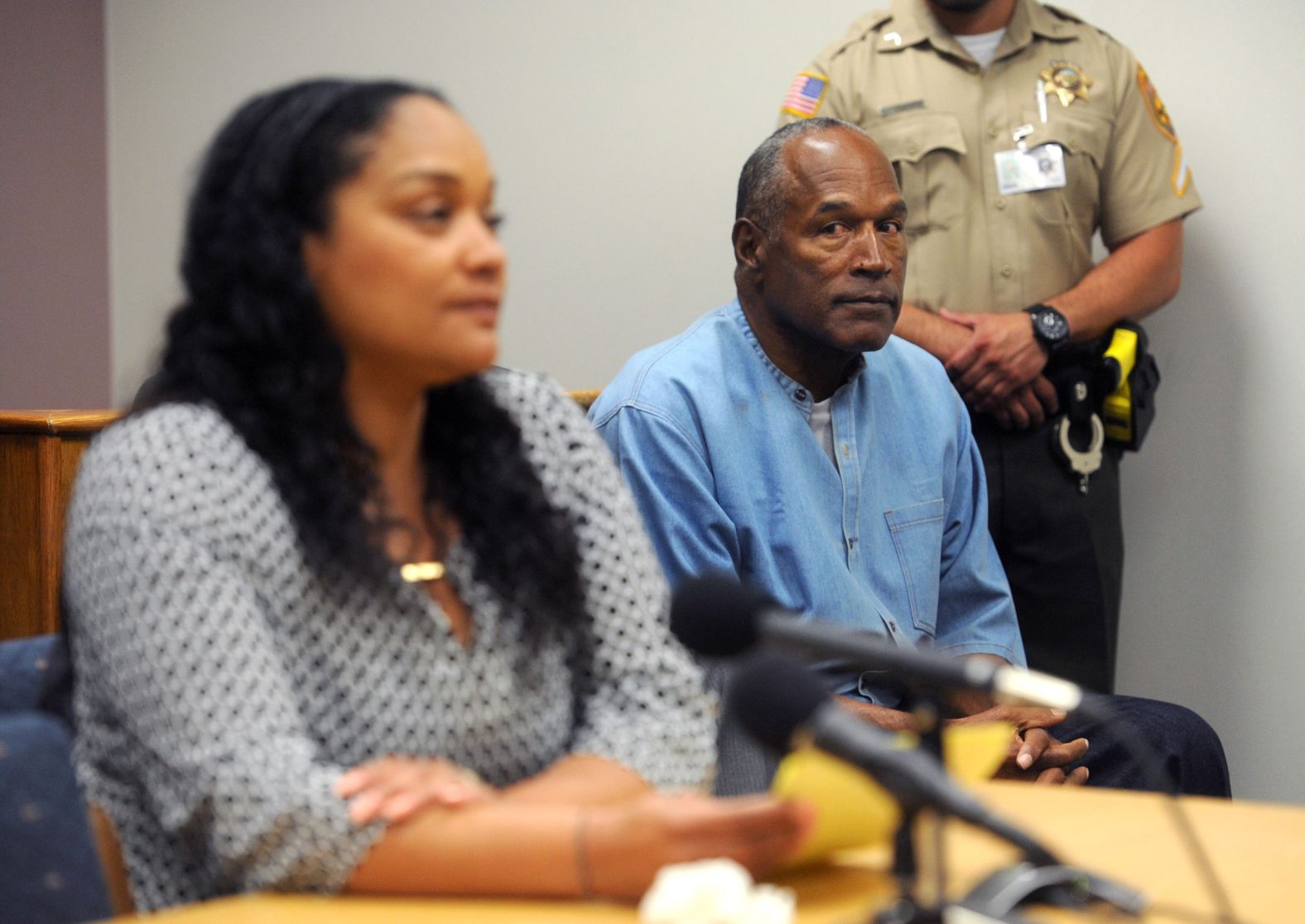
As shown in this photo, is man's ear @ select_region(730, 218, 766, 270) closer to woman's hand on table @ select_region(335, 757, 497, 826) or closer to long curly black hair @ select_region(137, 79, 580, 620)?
long curly black hair @ select_region(137, 79, 580, 620)

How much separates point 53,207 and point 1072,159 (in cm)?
282

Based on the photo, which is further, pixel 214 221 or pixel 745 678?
pixel 214 221

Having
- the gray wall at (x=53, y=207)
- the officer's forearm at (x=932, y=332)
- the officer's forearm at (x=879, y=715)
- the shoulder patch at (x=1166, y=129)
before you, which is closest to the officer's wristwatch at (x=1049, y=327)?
the officer's forearm at (x=932, y=332)

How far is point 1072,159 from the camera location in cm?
304

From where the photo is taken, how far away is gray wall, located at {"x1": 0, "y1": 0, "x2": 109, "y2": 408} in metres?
4.03

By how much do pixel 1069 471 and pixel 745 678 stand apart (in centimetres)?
219

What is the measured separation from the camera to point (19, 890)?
990 mm

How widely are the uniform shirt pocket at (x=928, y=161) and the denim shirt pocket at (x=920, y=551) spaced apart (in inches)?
38.0

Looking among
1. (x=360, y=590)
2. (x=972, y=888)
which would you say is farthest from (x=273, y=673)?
(x=972, y=888)

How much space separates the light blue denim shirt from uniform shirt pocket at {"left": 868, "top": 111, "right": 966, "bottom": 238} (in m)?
0.74

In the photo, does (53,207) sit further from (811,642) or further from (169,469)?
(811,642)

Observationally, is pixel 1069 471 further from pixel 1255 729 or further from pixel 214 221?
pixel 214 221

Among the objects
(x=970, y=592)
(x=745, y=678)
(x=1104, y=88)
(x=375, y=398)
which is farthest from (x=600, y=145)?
(x=745, y=678)

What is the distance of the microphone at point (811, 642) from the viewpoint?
0.88 meters
